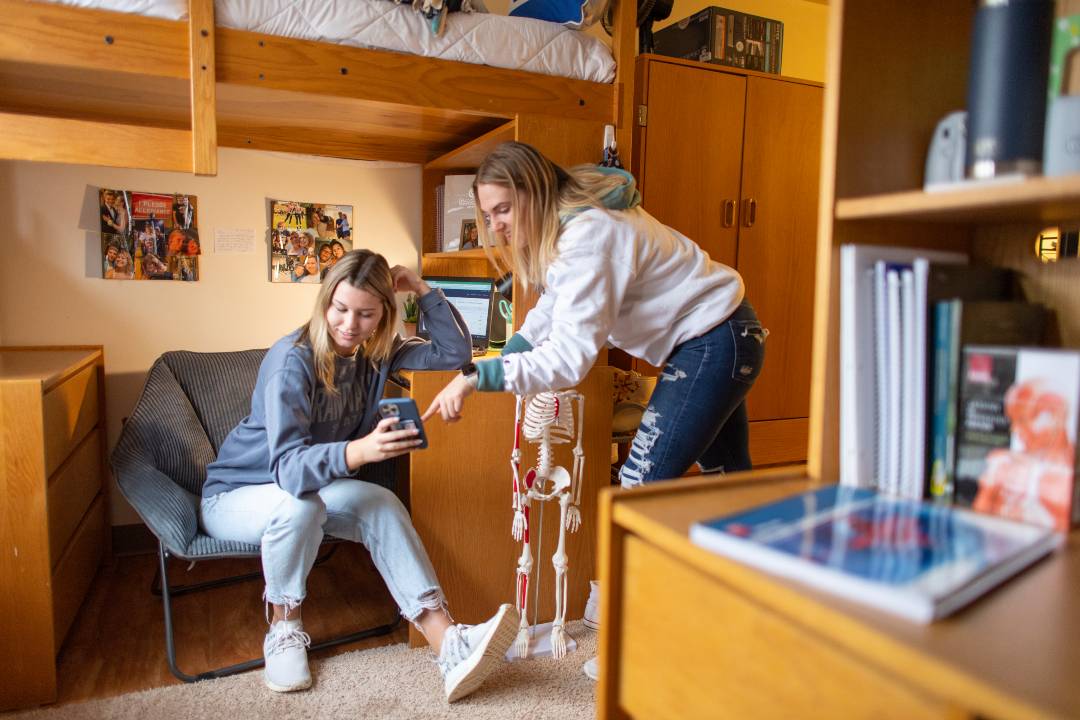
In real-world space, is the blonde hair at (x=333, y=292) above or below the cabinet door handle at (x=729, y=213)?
below

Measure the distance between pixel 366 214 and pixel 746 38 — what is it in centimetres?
156

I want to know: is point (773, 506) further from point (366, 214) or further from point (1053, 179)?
point (366, 214)

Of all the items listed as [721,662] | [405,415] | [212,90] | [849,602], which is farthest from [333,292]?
[849,602]

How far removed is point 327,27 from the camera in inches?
71.7

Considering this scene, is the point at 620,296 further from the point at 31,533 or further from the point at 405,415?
the point at 31,533

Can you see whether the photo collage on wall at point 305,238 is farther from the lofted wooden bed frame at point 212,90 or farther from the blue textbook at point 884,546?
the blue textbook at point 884,546

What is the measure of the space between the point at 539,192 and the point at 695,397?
1.86 feet

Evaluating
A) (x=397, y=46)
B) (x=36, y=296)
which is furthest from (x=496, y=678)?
(x=36, y=296)

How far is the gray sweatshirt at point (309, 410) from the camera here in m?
1.79

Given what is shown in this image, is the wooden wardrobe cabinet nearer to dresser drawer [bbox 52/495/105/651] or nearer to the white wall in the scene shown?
the white wall

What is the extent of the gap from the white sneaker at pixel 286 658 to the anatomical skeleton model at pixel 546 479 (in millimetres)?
531

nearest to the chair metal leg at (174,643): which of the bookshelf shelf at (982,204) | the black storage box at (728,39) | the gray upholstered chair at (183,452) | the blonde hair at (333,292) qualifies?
the gray upholstered chair at (183,452)

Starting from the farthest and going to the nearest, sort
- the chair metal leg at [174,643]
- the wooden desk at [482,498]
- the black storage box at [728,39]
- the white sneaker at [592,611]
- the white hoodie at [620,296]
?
the black storage box at [728,39] < the white sneaker at [592,611] < the wooden desk at [482,498] < the chair metal leg at [174,643] < the white hoodie at [620,296]

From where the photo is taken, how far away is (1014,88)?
74 centimetres
